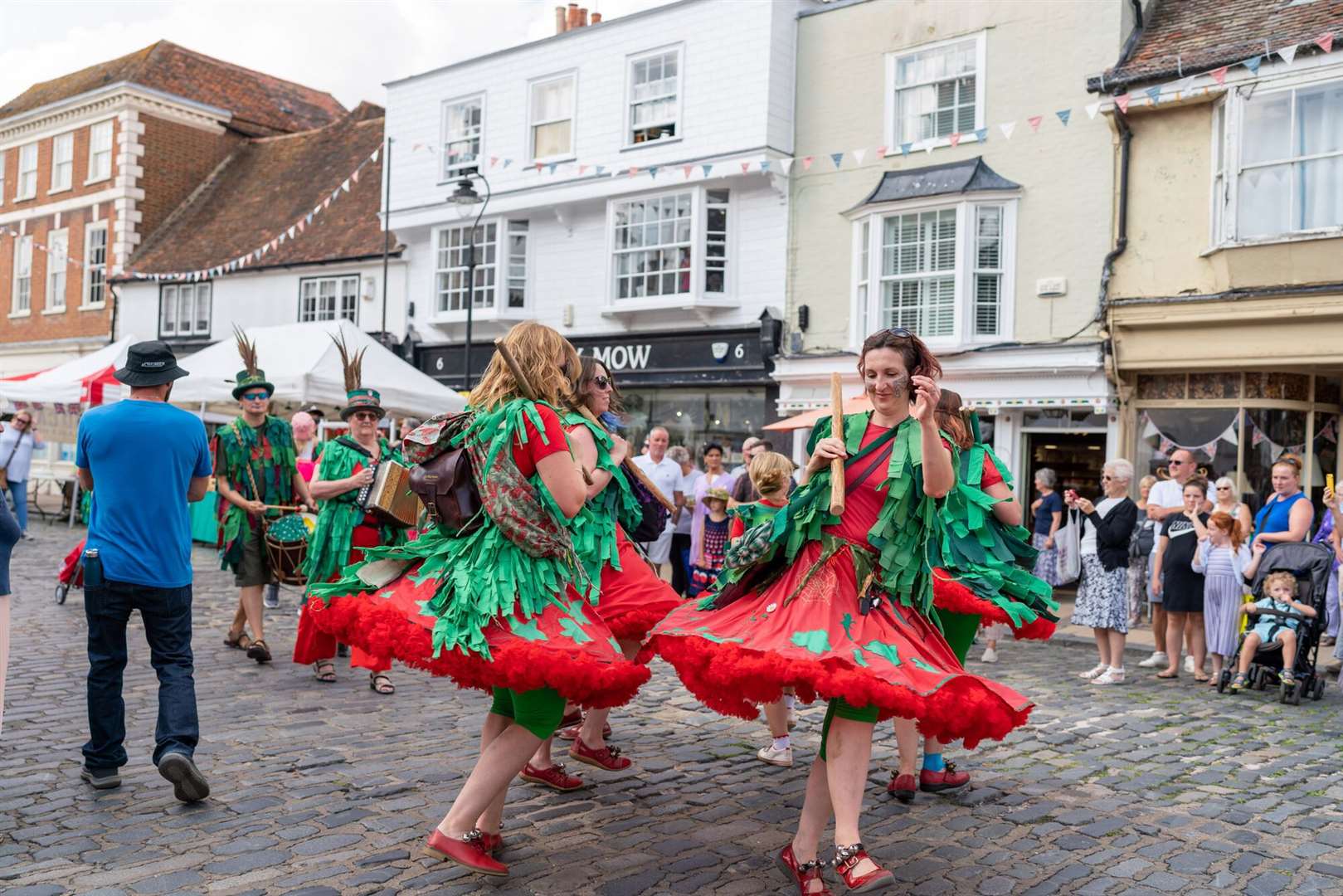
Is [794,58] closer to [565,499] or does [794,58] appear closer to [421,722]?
[421,722]

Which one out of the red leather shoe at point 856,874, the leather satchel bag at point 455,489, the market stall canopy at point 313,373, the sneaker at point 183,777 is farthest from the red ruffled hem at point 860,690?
the market stall canopy at point 313,373

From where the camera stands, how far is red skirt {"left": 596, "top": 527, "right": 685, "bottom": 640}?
4559 millimetres

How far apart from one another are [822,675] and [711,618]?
57 centimetres

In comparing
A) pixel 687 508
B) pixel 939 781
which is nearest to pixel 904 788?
pixel 939 781

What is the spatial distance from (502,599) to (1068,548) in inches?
379

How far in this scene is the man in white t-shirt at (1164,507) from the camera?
9.22 metres

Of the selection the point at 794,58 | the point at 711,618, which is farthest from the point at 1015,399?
the point at 711,618

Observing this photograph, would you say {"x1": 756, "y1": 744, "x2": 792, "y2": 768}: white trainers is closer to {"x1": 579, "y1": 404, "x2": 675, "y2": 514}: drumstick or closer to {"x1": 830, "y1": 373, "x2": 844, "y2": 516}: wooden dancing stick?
{"x1": 579, "y1": 404, "x2": 675, "y2": 514}: drumstick

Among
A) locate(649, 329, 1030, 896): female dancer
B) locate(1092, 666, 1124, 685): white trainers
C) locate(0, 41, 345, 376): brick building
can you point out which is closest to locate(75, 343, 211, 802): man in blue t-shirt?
locate(649, 329, 1030, 896): female dancer

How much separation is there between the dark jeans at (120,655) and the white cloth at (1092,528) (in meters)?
6.57

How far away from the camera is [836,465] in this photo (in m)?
3.64

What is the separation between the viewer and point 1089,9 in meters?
14.0

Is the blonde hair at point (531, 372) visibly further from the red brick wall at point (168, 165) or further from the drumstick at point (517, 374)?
the red brick wall at point (168, 165)

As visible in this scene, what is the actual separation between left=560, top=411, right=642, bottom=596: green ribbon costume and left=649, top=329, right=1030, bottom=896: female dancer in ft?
2.47
